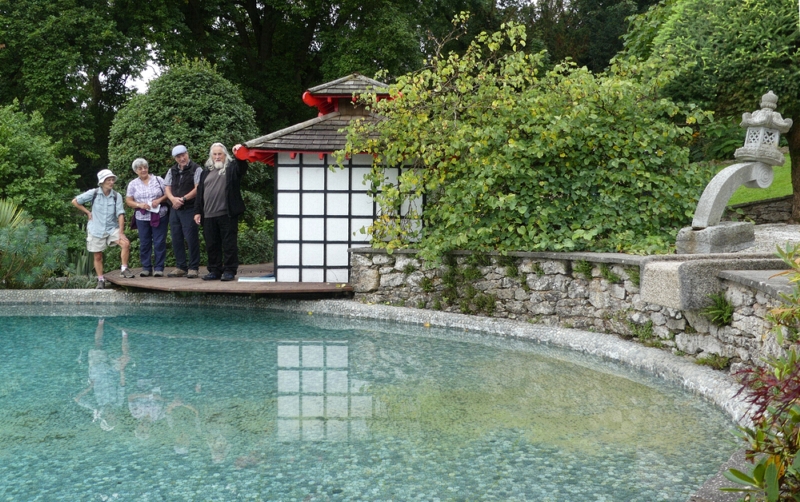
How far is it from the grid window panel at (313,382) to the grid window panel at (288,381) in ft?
0.21

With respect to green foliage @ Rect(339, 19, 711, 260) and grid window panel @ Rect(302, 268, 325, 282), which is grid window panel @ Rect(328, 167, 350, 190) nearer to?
grid window panel @ Rect(302, 268, 325, 282)

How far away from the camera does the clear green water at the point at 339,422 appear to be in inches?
172

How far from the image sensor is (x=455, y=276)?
31.8 feet

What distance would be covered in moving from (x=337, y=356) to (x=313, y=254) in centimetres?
373

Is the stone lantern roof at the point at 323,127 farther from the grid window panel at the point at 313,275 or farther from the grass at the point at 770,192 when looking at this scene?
the grass at the point at 770,192

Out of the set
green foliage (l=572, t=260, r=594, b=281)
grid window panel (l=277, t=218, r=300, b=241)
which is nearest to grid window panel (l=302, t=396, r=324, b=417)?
green foliage (l=572, t=260, r=594, b=281)

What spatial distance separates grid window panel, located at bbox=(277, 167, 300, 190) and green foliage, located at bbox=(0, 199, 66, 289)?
3.53m

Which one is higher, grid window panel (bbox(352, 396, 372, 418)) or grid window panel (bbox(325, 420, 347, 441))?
grid window panel (bbox(352, 396, 372, 418))

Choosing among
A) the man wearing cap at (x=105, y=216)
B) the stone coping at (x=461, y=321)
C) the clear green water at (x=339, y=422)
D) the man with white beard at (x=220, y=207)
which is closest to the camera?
the clear green water at (x=339, y=422)

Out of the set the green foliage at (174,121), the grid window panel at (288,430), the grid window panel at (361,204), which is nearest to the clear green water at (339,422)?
the grid window panel at (288,430)

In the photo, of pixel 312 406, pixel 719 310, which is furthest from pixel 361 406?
pixel 719 310

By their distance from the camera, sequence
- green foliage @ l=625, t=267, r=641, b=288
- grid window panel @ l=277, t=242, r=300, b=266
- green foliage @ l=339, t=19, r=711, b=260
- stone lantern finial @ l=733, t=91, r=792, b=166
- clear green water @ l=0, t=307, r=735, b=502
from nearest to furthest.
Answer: clear green water @ l=0, t=307, r=735, b=502 < green foliage @ l=625, t=267, r=641, b=288 < stone lantern finial @ l=733, t=91, r=792, b=166 < green foliage @ l=339, t=19, r=711, b=260 < grid window panel @ l=277, t=242, r=300, b=266

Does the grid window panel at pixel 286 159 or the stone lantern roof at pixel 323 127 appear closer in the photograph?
the stone lantern roof at pixel 323 127

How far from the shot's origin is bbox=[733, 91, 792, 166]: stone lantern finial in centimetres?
862
